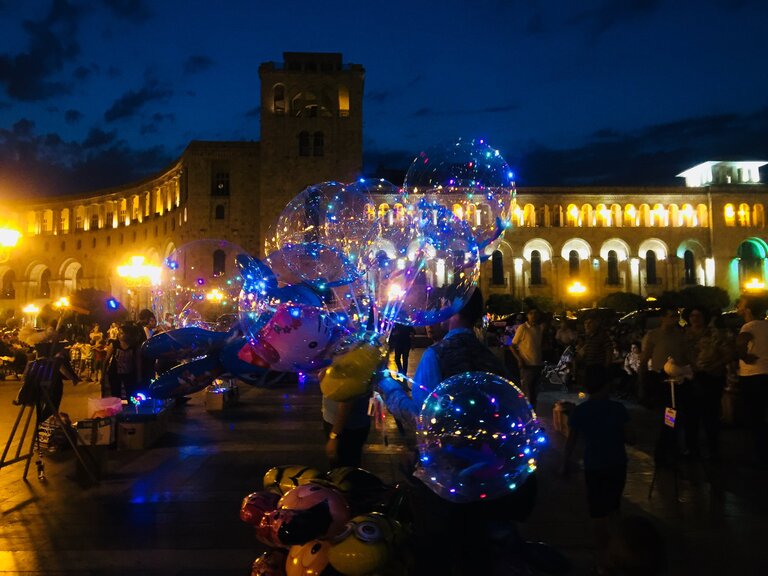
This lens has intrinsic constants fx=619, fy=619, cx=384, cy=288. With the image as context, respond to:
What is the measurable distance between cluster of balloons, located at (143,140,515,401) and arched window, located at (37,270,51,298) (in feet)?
238

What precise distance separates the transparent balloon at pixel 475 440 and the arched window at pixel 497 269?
56.1 m

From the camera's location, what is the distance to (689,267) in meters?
58.8

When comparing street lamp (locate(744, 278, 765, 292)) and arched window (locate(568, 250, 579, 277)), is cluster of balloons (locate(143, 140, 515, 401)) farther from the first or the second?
street lamp (locate(744, 278, 765, 292))

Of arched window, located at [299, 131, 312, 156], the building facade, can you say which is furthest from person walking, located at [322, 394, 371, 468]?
arched window, located at [299, 131, 312, 156]

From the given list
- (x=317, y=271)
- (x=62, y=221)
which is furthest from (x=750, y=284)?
(x=62, y=221)

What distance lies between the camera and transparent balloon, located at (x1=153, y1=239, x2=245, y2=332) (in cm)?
588

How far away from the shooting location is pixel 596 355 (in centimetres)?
779

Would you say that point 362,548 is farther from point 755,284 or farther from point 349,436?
point 755,284

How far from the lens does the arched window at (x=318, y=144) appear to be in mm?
51531

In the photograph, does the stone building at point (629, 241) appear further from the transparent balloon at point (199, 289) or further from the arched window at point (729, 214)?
the transparent balloon at point (199, 289)

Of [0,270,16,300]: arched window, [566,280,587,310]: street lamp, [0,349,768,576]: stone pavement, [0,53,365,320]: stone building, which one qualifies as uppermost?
[0,53,365,320]: stone building

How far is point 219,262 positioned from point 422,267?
165 cm

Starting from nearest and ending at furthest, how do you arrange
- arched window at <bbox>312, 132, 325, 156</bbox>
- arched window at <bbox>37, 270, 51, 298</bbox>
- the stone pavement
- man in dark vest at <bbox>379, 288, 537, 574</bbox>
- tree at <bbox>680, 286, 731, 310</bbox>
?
1. man in dark vest at <bbox>379, 288, 537, 574</bbox>
2. the stone pavement
3. tree at <bbox>680, 286, 731, 310</bbox>
4. arched window at <bbox>312, 132, 325, 156</bbox>
5. arched window at <bbox>37, 270, 51, 298</bbox>

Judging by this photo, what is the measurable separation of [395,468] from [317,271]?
101 inches
